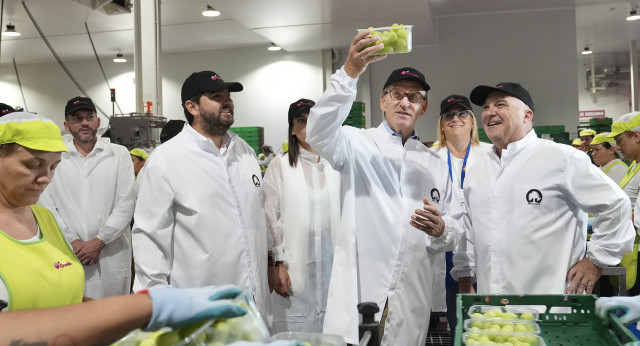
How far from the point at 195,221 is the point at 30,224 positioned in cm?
87

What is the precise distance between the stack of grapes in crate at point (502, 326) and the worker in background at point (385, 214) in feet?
1.75

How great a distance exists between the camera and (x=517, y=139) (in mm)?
2703

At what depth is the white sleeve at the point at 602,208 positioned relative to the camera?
241 cm

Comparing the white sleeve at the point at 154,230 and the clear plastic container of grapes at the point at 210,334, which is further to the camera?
the white sleeve at the point at 154,230

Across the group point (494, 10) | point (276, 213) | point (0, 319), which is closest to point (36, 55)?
point (494, 10)

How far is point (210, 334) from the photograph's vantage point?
115 centimetres

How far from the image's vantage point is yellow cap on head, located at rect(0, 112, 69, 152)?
1.68 meters

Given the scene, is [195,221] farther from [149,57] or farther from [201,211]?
[149,57]

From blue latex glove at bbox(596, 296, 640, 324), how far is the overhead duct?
20.3 feet

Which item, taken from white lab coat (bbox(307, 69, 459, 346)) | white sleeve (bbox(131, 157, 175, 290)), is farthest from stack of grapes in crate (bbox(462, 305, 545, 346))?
white sleeve (bbox(131, 157, 175, 290))

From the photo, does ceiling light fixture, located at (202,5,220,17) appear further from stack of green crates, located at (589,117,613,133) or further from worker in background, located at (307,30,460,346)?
worker in background, located at (307,30,460,346)

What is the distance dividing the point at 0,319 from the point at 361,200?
1.63m

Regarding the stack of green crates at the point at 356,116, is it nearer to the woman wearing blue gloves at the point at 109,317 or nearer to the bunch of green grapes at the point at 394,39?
the bunch of green grapes at the point at 394,39

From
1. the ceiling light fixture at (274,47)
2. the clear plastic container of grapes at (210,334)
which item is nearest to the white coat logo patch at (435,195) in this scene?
the clear plastic container of grapes at (210,334)
